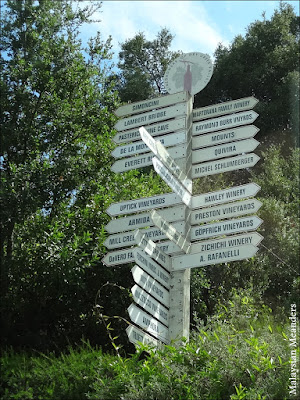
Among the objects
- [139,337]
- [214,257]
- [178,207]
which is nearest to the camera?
[139,337]

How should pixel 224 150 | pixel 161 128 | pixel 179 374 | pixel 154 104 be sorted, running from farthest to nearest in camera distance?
pixel 154 104 → pixel 161 128 → pixel 224 150 → pixel 179 374

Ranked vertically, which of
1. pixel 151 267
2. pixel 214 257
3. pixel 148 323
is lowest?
pixel 148 323

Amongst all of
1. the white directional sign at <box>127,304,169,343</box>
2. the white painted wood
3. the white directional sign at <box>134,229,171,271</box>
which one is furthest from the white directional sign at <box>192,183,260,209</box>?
the white painted wood

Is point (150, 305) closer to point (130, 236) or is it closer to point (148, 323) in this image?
point (148, 323)

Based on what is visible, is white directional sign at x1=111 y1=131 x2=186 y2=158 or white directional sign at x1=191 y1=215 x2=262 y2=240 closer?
white directional sign at x1=191 y1=215 x2=262 y2=240

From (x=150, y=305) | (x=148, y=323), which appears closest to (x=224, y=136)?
Result: (x=150, y=305)

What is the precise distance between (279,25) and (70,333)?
62.6 ft

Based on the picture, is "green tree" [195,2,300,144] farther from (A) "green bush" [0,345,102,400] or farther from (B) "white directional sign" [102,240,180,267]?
(A) "green bush" [0,345,102,400]

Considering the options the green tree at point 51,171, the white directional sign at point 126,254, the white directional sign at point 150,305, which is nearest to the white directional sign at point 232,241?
the white directional sign at point 126,254

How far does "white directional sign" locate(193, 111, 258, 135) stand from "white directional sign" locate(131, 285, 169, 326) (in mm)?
2304

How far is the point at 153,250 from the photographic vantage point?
25.0ft

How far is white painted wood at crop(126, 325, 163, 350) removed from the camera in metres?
7.11

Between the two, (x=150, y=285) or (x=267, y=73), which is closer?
(x=150, y=285)

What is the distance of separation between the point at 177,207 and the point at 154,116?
129 centimetres
